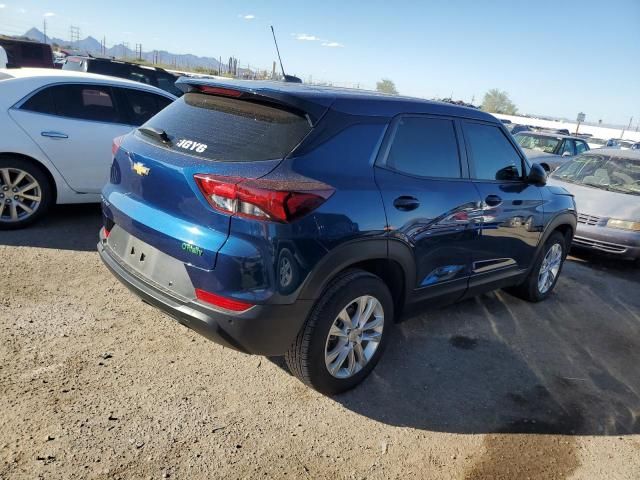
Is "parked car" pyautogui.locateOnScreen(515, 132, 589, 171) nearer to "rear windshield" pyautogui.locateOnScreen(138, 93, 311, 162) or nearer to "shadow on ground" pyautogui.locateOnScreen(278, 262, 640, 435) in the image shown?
"shadow on ground" pyautogui.locateOnScreen(278, 262, 640, 435)

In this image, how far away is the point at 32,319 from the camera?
347cm

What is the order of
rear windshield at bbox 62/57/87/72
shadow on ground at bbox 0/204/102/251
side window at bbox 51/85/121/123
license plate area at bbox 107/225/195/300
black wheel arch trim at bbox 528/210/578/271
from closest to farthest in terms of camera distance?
license plate area at bbox 107/225/195/300 → black wheel arch trim at bbox 528/210/578/271 → shadow on ground at bbox 0/204/102/251 → side window at bbox 51/85/121/123 → rear windshield at bbox 62/57/87/72

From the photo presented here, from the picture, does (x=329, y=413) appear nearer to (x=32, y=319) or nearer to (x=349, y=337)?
(x=349, y=337)

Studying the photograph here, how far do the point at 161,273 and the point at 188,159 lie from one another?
24.9 inches

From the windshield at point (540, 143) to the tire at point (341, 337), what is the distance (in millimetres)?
12032

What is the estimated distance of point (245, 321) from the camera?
250 centimetres

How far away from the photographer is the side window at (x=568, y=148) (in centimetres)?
1362

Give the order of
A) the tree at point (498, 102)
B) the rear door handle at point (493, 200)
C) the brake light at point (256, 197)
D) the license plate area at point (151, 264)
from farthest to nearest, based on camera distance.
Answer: the tree at point (498, 102)
the rear door handle at point (493, 200)
the license plate area at point (151, 264)
the brake light at point (256, 197)

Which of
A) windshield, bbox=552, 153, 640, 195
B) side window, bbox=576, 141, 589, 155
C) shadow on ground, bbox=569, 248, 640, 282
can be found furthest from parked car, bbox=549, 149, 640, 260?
side window, bbox=576, 141, 589, 155

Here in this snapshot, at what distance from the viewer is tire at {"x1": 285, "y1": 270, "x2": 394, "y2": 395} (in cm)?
280

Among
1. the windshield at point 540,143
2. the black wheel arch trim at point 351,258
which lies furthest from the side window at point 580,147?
the black wheel arch trim at point 351,258

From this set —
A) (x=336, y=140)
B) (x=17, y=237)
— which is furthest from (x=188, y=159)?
(x=17, y=237)

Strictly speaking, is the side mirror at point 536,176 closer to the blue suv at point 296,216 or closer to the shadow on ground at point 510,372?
the blue suv at point 296,216

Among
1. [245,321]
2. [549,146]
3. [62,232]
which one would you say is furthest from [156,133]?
[549,146]
